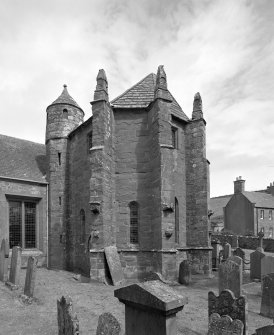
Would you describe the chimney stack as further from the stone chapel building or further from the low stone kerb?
the low stone kerb

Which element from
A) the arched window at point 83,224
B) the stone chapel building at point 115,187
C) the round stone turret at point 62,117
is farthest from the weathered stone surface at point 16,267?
the round stone turret at point 62,117

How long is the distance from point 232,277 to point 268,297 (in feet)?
5.29

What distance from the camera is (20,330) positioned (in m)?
6.85

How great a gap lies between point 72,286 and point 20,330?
201 inches

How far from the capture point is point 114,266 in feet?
41.9

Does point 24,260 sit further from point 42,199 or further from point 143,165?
point 143,165

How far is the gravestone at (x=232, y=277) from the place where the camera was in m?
7.87

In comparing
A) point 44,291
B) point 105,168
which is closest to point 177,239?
point 105,168

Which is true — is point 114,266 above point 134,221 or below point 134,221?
below

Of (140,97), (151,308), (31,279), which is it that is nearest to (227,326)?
(151,308)

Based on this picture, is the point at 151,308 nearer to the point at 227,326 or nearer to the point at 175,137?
the point at 227,326

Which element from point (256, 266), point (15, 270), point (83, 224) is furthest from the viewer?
point (83, 224)

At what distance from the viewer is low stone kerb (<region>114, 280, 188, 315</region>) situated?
120 inches

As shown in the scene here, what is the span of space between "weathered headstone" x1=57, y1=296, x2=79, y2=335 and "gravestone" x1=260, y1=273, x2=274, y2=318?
250 inches
